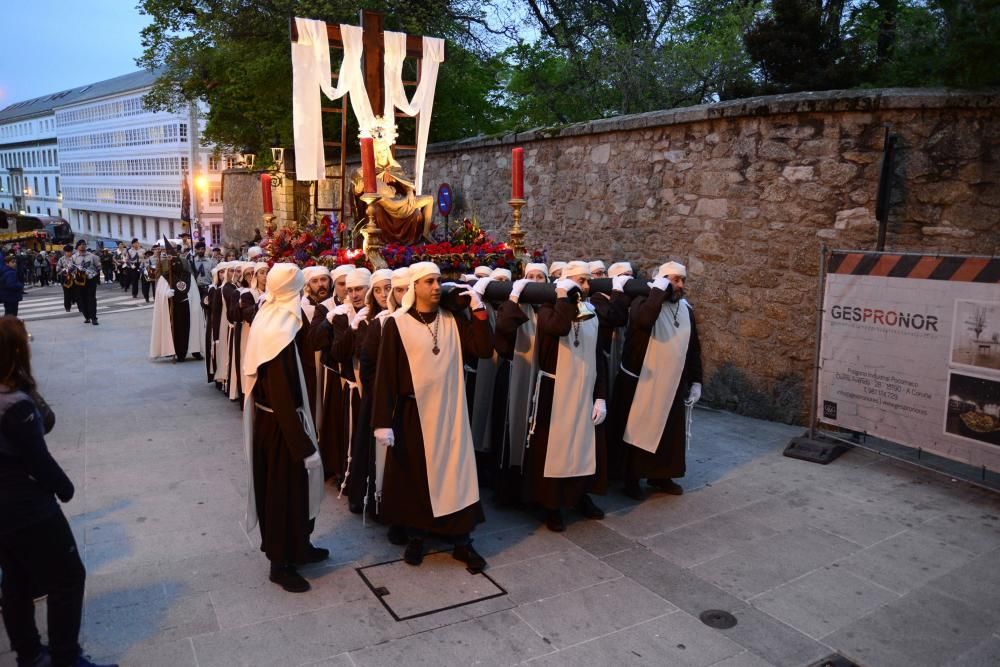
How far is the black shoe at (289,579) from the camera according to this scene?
4156mm

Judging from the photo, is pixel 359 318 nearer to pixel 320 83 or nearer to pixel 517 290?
pixel 517 290

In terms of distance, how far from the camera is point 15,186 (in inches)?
3548

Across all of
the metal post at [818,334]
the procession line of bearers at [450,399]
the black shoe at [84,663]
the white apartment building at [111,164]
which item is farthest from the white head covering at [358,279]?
the white apartment building at [111,164]

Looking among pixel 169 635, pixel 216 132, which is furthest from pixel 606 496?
pixel 216 132

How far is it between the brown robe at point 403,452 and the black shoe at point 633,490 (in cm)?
177

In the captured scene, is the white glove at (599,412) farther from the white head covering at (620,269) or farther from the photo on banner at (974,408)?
the photo on banner at (974,408)

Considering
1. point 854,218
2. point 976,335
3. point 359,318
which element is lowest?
point 976,335

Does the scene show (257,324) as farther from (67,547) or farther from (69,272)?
(69,272)

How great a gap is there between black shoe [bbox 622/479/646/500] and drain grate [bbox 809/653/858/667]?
221cm

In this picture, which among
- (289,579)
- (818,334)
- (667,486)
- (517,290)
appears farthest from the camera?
(818,334)

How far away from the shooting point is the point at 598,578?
14.5 ft

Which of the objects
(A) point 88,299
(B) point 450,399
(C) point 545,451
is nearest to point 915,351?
(C) point 545,451

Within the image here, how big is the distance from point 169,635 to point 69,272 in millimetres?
14535

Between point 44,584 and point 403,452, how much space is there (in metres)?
1.88
